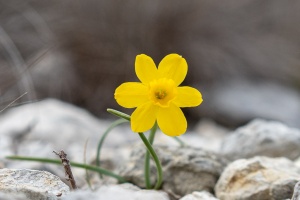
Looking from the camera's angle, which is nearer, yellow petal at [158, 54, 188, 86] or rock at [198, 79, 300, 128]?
yellow petal at [158, 54, 188, 86]

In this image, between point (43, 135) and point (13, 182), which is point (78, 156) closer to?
point (43, 135)

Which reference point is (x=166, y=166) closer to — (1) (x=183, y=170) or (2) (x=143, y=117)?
(1) (x=183, y=170)

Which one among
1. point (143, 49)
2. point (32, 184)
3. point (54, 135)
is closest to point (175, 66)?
point (32, 184)

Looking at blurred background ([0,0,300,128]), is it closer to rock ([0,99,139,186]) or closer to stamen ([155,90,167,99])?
rock ([0,99,139,186])

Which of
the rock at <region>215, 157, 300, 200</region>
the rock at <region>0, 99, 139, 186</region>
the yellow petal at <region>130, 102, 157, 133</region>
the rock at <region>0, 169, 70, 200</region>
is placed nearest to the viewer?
the rock at <region>0, 169, 70, 200</region>

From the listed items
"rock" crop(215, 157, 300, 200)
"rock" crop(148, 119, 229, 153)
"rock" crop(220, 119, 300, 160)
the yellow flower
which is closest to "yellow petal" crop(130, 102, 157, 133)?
the yellow flower
